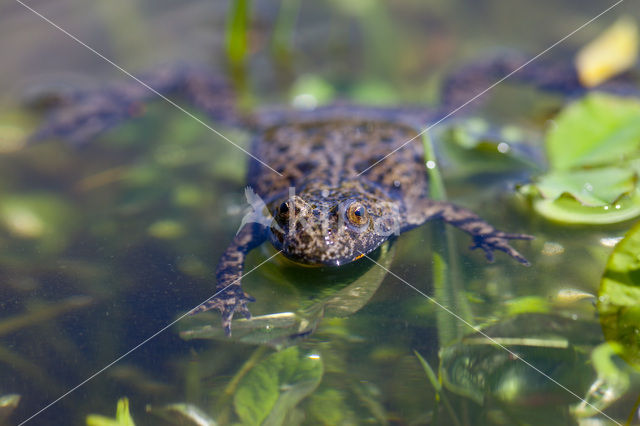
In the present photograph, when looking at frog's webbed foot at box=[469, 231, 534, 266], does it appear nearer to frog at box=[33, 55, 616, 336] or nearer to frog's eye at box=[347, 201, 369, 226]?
frog at box=[33, 55, 616, 336]

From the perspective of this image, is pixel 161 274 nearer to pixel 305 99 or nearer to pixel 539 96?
A: pixel 305 99

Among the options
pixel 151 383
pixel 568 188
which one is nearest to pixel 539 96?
pixel 568 188

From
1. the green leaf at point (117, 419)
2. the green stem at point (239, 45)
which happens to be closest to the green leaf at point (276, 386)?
the green leaf at point (117, 419)

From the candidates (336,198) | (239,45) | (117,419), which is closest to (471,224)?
(336,198)

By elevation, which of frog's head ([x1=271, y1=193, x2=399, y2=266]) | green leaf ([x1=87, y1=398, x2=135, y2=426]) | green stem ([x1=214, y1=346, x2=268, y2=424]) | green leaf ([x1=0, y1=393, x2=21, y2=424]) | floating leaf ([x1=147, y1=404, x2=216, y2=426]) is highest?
frog's head ([x1=271, y1=193, x2=399, y2=266])

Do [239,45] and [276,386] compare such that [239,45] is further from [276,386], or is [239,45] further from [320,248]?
[276,386]

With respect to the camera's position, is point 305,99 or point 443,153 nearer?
point 443,153

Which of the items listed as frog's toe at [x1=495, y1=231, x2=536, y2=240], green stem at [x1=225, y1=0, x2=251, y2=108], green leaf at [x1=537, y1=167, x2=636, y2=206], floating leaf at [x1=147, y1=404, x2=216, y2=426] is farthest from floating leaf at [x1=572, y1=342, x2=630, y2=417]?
green stem at [x1=225, y1=0, x2=251, y2=108]

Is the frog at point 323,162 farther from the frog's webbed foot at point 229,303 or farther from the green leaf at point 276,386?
the green leaf at point 276,386
